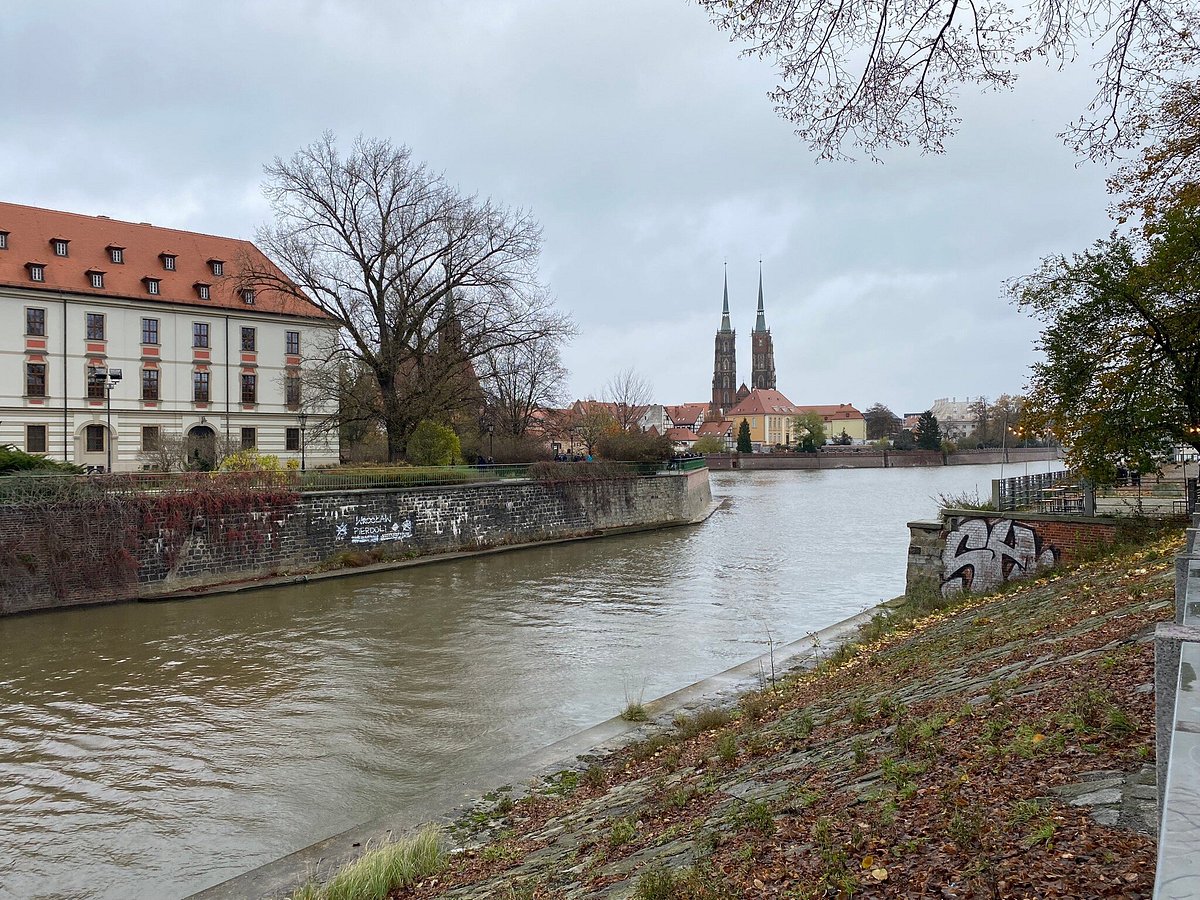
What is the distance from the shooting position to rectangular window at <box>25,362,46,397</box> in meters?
35.4

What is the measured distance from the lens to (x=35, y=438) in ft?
117

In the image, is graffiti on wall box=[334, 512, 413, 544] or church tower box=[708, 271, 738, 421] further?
church tower box=[708, 271, 738, 421]

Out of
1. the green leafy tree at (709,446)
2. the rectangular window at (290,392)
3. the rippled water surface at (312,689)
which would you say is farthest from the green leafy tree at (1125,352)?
the green leafy tree at (709,446)

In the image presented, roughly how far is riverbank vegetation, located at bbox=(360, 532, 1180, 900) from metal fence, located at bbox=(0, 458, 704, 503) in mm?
16389

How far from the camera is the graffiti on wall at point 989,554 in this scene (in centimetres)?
1625

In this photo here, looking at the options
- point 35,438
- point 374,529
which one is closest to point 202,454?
point 374,529

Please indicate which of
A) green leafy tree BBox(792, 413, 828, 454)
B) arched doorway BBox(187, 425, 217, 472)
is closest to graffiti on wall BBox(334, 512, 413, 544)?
arched doorway BBox(187, 425, 217, 472)

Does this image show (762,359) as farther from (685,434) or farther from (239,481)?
(239,481)

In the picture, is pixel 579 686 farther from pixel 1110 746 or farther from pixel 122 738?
pixel 1110 746

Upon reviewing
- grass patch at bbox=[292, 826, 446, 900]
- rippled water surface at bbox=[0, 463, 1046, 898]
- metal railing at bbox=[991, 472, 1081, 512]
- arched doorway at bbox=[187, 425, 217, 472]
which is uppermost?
arched doorway at bbox=[187, 425, 217, 472]

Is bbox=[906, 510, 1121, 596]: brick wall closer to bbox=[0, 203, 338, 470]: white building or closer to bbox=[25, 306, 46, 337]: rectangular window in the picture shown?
bbox=[0, 203, 338, 470]: white building

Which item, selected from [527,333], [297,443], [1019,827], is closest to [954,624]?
[1019,827]

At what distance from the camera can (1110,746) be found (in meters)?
4.13

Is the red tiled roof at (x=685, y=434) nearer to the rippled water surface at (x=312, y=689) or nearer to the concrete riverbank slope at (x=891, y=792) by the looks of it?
the rippled water surface at (x=312, y=689)
